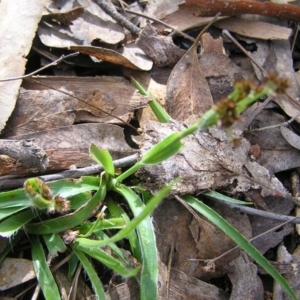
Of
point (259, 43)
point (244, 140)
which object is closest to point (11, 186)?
point (244, 140)

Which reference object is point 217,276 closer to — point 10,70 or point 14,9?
point 10,70

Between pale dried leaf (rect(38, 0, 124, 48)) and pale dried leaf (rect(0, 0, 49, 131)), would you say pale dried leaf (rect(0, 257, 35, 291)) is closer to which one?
pale dried leaf (rect(0, 0, 49, 131))

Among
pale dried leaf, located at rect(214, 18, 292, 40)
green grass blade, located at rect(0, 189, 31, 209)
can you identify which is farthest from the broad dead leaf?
pale dried leaf, located at rect(214, 18, 292, 40)

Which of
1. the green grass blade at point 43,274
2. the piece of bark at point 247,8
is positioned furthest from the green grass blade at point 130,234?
the piece of bark at point 247,8

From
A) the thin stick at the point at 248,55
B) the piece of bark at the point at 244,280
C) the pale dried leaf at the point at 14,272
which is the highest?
the thin stick at the point at 248,55

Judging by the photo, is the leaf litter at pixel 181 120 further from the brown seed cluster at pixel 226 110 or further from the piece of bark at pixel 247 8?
the brown seed cluster at pixel 226 110
